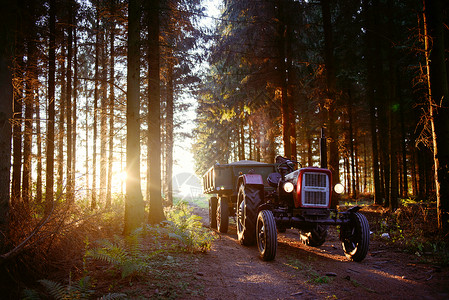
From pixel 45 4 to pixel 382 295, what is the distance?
40.5ft

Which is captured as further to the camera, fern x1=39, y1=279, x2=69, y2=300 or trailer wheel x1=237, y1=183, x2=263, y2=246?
trailer wheel x1=237, y1=183, x2=263, y2=246

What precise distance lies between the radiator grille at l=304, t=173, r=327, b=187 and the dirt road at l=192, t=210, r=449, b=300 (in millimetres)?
1546

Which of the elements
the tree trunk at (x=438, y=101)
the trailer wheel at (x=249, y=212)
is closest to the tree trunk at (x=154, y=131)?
the trailer wheel at (x=249, y=212)

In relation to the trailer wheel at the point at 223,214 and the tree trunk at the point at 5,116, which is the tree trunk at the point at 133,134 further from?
the tree trunk at the point at 5,116

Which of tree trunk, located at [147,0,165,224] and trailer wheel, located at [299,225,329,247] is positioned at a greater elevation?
tree trunk, located at [147,0,165,224]

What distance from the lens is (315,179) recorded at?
568cm

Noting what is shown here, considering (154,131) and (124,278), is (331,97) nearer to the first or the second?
(154,131)

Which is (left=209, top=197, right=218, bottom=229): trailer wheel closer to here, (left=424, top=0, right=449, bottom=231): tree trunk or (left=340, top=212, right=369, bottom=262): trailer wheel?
(left=340, top=212, right=369, bottom=262): trailer wheel

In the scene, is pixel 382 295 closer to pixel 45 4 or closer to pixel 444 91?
pixel 444 91

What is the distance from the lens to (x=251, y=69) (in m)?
14.9

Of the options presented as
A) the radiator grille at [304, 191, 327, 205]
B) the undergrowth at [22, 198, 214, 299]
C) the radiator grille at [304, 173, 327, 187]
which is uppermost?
the radiator grille at [304, 173, 327, 187]

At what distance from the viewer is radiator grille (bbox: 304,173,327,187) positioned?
564 centimetres

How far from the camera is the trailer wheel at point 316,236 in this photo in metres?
6.25

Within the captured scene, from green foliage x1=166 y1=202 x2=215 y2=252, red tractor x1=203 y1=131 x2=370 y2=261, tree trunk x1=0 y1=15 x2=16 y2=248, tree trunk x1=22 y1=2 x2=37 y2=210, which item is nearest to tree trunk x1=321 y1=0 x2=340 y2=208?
red tractor x1=203 y1=131 x2=370 y2=261
